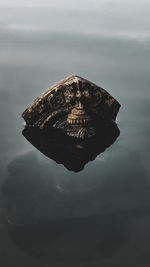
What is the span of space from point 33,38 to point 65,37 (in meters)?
3.51

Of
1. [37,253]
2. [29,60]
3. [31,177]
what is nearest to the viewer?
[37,253]

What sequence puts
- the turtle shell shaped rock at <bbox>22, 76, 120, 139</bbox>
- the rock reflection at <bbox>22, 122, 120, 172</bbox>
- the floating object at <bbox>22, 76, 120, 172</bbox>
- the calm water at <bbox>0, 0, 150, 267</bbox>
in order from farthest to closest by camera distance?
the turtle shell shaped rock at <bbox>22, 76, 120, 139</bbox> < the floating object at <bbox>22, 76, 120, 172</bbox> < the rock reflection at <bbox>22, 122, 120, 172</bbox> < the calm water at <bbox>0, 0, 150, 267</bbox>

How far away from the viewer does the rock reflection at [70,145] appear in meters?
12.8

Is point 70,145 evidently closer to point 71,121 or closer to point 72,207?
point 71,121

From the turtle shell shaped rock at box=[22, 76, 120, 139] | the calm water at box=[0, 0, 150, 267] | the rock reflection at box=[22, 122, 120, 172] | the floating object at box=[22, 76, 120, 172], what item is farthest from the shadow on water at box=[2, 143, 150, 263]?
the turtle shell shaped rock at box=[22, 76, 120, 139]

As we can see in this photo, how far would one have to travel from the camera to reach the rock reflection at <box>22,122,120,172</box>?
12812 mm

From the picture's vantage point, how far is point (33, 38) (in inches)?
1547

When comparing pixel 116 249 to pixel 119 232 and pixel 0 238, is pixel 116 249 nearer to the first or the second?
pixel 119 232

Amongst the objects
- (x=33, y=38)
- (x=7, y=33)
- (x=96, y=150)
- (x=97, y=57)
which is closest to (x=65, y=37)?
(x=33, y=38)

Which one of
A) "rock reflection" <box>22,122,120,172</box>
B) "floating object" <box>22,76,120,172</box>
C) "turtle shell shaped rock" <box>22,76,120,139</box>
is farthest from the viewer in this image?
"turtle shell shaped rock" <box>22,76,120,139</box>

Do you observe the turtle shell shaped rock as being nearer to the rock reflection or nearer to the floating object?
the floating object

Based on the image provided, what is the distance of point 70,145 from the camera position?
44.5 feet

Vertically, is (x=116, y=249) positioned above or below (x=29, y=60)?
below

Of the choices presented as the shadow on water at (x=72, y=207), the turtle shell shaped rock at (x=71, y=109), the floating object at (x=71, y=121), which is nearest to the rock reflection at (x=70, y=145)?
the floating object at (x=71, y=121)
